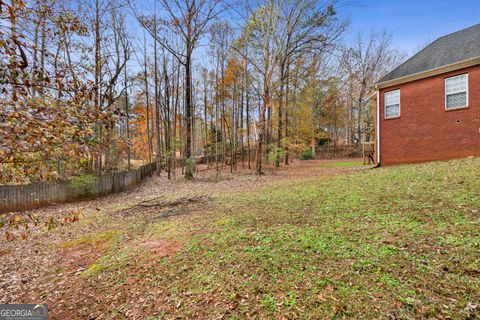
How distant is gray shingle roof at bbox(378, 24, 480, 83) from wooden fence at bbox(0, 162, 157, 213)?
13.5 meters

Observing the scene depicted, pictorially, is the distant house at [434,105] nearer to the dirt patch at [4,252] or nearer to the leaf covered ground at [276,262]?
the leaf covered ground at [276,262]

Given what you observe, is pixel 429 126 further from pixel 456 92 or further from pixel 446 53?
pixel 446 53

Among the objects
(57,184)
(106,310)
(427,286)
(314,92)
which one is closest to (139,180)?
(57,184)

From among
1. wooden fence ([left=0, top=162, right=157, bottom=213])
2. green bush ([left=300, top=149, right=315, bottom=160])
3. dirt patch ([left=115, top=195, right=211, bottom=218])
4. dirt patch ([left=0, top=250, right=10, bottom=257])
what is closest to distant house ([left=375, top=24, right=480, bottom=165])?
dirt patch ([left=115, top=195, right=211, bottom=218])

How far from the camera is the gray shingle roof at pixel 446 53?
8.73 meters

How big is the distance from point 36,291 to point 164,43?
1343 centimetres

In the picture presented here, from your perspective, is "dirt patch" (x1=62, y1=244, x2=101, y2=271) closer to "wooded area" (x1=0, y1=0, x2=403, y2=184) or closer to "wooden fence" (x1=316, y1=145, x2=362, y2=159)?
"wooded area" (x1=0, y1=0, x2=403, y2=184)

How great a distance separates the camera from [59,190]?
8.55 meters

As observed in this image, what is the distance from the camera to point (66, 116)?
217 cm

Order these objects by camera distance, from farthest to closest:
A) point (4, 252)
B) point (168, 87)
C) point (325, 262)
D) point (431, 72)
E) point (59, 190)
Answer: point (168, 87)
point (431, 72)
point (59, 190)
point (4, 252)
point (325, 262)

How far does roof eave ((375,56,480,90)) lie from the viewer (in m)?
8.19

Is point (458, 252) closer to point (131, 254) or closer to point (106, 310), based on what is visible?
point (106, 310)

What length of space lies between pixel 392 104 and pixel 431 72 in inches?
71.2

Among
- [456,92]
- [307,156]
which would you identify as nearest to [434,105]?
[456,92]
